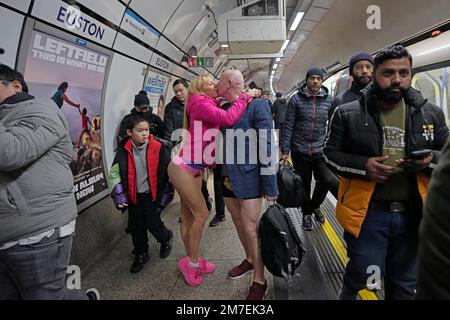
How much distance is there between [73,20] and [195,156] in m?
1.98

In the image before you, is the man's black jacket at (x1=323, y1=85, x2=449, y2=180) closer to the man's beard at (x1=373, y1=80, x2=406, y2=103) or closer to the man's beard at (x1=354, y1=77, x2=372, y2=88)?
the man's beard at (x1=373, y1=80, x2=406, y2=103)

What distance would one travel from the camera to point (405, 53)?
1.64 metres

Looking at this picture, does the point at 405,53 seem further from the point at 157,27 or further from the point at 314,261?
the point at 157,27

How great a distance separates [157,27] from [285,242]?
455 centimetres

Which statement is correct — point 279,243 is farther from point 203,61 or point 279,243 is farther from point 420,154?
point 203,61

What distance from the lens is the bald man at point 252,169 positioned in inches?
88.9

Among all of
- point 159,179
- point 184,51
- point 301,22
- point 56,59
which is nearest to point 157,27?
point 184,51

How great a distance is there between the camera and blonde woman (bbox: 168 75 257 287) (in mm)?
2301

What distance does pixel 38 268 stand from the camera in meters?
1.64

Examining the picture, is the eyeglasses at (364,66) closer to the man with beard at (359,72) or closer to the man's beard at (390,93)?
the man with beard at (359,72)

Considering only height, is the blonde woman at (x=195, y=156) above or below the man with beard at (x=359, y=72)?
below

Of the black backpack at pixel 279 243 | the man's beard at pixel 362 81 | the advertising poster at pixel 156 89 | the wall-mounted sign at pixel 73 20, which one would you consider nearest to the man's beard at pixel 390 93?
the black backpack at pixel 279 243

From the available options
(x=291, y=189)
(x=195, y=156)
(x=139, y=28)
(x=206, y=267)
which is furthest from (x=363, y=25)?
(x=206, y=267)

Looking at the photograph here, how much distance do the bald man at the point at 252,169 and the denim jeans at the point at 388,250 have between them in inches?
A: 30.2
